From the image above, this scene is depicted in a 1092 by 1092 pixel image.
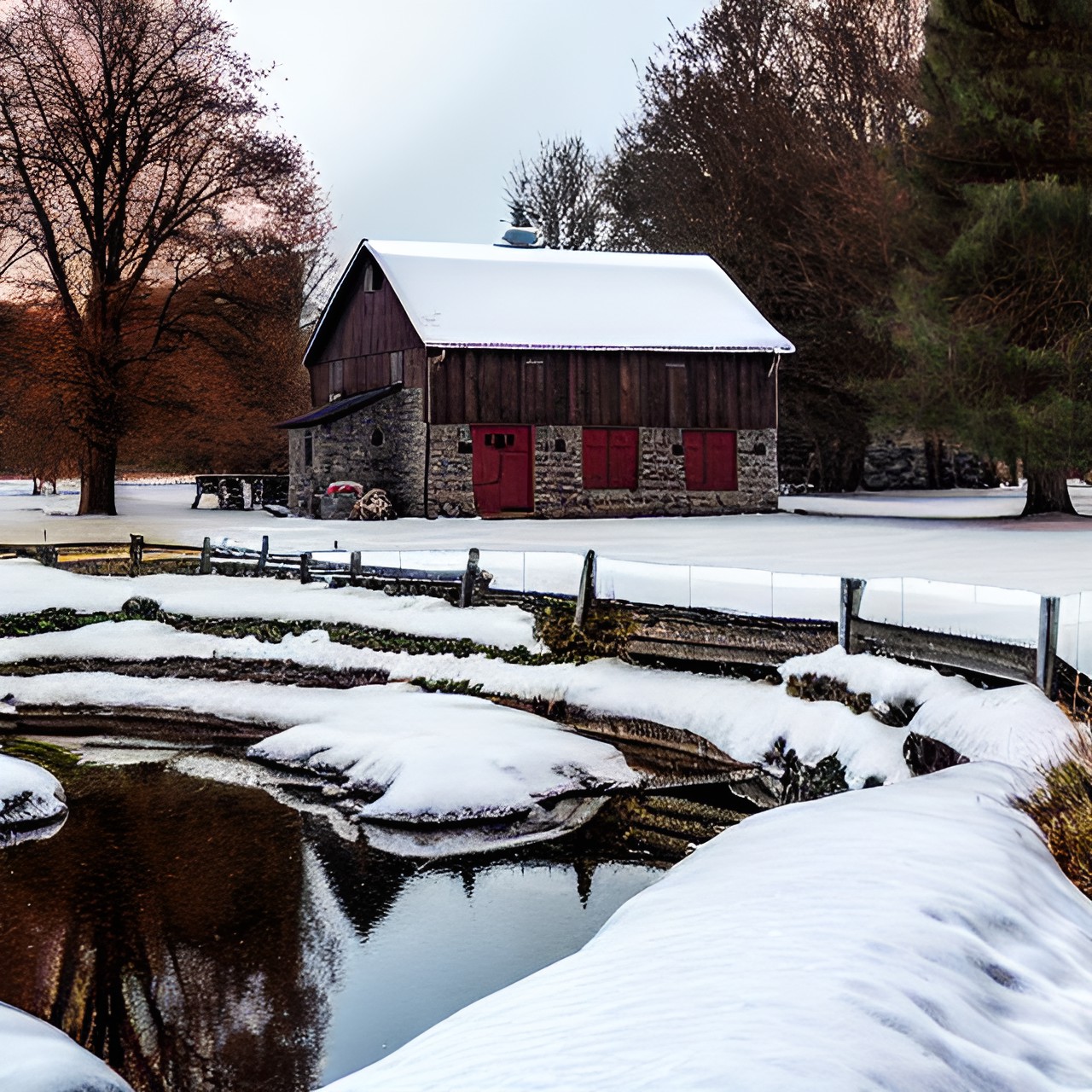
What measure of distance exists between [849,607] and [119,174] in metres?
26.3

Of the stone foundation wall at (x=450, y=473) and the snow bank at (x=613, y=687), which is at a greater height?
the stone foundation wall at (x=450, y=473)

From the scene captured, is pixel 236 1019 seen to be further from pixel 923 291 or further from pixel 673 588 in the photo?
pixel 923 291

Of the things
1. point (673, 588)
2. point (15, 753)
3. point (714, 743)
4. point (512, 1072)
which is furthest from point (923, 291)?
point (512, 1072)

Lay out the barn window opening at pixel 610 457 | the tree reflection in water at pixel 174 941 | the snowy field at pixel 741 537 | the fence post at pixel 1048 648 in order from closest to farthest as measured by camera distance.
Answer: the tree reflection in water at pixel 174 941 → the fence post at pixel 1048 648 → the snowy field at pixel 741 537 → the barn window opening at pixel 610 457

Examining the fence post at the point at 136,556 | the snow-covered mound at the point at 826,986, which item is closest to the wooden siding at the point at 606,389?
the fence post at the point at 136,556

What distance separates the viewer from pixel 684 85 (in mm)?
40562

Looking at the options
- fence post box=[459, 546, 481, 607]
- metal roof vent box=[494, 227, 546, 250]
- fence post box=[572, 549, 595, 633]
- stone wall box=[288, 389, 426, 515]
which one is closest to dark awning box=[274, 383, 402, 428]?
stone wall box=[288, 389, 426, 515]

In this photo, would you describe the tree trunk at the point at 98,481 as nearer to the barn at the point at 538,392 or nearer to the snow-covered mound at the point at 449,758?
the barn at the point at 538,392

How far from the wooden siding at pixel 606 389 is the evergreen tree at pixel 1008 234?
5.54 metres

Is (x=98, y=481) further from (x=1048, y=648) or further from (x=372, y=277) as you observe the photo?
(x=1048, y=648)

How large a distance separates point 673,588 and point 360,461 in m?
15.8

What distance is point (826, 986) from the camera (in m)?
4.56

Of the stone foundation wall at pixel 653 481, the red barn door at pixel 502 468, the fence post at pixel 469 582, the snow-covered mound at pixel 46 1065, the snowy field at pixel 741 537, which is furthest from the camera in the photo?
the stone foundation wall at pixel 653 481

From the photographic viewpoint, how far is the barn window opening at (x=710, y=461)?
102 ft
